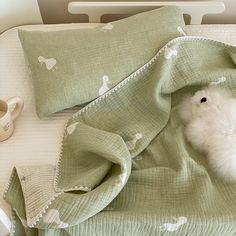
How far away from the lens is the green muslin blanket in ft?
2.47

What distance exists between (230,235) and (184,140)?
0.26 meters

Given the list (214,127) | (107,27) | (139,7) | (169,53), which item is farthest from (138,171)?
(139,7)

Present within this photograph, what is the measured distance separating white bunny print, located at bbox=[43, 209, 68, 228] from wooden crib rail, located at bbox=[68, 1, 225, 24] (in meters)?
0.71

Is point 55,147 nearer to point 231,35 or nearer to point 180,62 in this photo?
point 180,62

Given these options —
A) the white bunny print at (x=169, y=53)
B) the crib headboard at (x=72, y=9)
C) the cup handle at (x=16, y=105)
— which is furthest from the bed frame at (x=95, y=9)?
the cup handle at (x=16, y=105)

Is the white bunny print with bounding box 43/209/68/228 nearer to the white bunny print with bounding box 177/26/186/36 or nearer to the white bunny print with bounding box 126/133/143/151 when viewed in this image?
the white bunny print with bounding box 126/133/143/151

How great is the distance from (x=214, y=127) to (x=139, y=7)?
1.68 feet

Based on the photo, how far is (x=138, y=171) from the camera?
86 cm

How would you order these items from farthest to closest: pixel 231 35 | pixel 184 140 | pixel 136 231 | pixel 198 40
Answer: pixel 231 35 < pixel 198 40 < pixel 184 140 < pixel 136 231

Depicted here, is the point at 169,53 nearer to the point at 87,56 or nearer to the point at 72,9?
the point at 87,56

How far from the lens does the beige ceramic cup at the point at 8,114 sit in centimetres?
89

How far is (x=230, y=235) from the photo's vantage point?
772 mm

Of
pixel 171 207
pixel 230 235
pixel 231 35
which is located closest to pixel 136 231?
pixel 171 207

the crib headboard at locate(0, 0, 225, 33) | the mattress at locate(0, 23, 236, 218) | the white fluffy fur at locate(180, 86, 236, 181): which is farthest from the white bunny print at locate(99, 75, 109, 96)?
the crib headboard at locate(0, 0, 225, 33)
